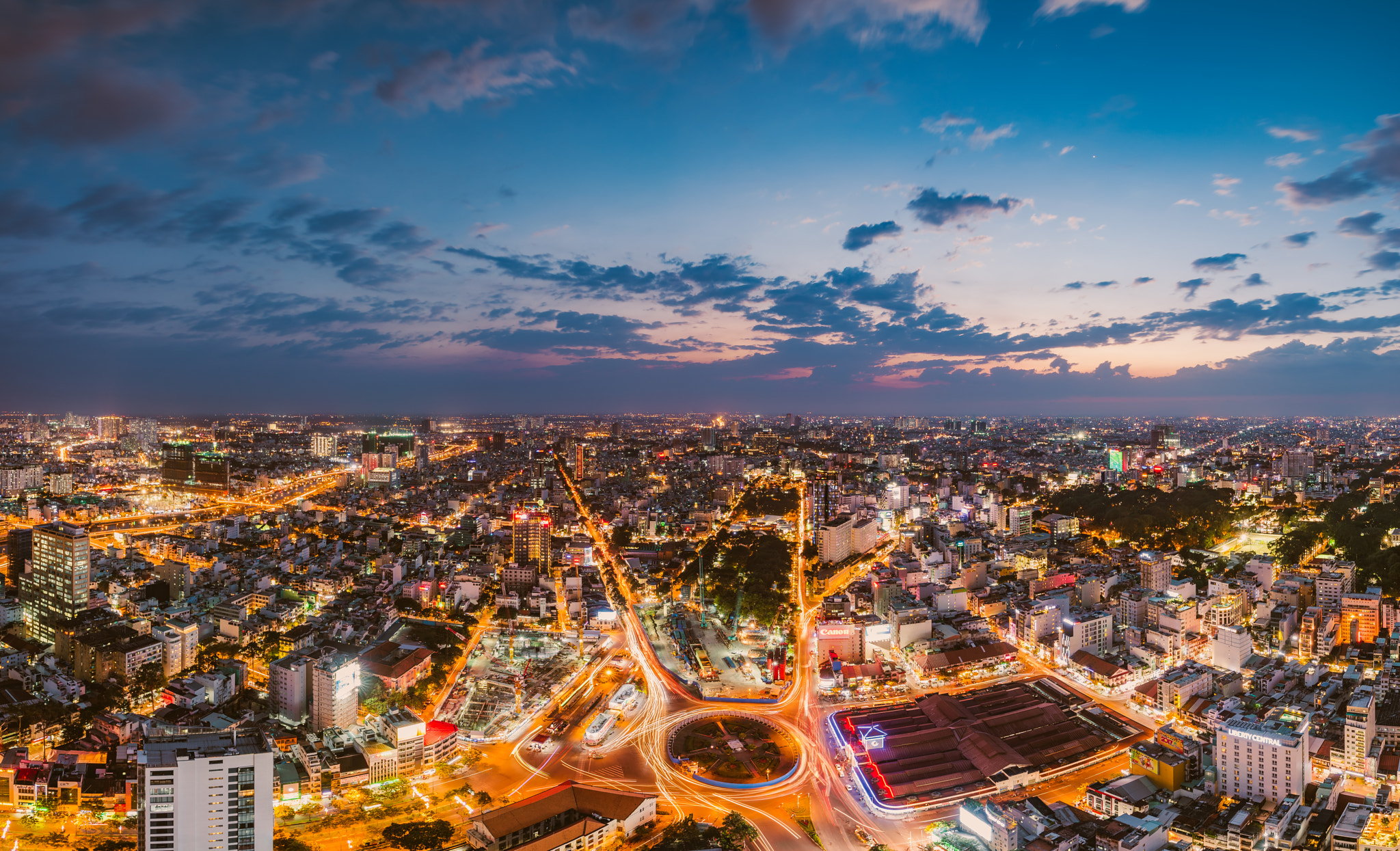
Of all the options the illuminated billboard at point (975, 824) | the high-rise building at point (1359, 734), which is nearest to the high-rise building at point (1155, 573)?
the high-rise building at point (1359, 734)

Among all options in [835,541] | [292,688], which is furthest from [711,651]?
[835,541]

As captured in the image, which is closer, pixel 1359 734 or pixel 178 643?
pixel 1359 734

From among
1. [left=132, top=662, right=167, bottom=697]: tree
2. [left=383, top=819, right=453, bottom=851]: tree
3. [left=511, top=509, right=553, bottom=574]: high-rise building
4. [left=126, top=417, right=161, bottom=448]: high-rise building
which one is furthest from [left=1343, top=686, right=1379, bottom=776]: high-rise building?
[left=126, top=417, right=161, bottom=448]: high-rise building

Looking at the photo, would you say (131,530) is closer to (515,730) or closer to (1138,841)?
(515,730)

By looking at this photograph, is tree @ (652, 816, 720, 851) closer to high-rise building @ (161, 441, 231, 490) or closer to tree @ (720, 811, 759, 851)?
tree @ (720, 811, 759, 851)

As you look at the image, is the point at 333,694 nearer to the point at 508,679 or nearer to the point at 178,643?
the point at 508,679

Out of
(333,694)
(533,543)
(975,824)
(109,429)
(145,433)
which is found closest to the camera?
(975,824)
